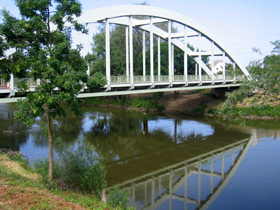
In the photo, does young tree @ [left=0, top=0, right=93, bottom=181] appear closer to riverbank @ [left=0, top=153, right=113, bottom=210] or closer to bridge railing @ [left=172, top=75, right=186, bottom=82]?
riverbank @ [left=0, top=153, right=113, bottom=210]

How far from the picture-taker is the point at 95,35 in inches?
1325

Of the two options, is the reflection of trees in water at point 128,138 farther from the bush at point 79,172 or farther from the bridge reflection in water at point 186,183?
the bush at point 79,172

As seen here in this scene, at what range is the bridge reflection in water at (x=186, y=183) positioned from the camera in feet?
32.8

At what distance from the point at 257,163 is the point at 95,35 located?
24886mm

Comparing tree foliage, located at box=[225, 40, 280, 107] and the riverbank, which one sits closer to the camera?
the riverbank

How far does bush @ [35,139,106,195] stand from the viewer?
360 inches

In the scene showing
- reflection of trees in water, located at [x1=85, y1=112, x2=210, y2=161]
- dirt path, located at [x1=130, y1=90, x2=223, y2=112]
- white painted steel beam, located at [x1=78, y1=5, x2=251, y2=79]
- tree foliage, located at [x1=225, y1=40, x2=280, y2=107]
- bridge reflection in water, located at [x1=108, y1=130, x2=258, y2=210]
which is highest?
white painted steel beam, located at [x1=78, y1=5, x2=251, y2=79]

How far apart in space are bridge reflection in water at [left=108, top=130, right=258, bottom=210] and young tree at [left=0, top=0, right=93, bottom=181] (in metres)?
3.57

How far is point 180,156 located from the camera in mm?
15562

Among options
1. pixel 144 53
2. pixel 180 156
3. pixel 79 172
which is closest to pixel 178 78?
A: pixel 144 53

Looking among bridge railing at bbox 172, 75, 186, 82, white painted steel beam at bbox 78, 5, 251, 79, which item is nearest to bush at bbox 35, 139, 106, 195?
white painted steel beam at bbox 78, 5, 251, 79

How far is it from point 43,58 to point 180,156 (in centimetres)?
978

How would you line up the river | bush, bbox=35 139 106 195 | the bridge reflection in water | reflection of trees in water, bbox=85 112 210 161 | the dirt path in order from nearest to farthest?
bush, bbox=35 139 106 195
the bridge reflection in water
the river
reflection of trees in water, bbox=85 112 210 161
the dirt path

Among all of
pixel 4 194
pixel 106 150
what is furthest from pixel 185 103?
pixel 4 194
